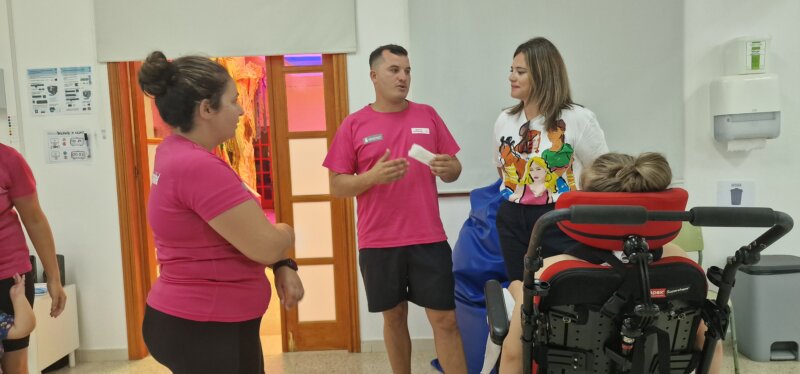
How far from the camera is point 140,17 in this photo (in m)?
3.35

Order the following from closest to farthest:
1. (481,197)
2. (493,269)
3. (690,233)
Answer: (493,269), (481,197), (690,233)

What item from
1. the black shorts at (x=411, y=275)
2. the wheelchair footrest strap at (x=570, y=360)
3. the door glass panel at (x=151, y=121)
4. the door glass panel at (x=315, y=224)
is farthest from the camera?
the door glass panel at (x=151, y=121)

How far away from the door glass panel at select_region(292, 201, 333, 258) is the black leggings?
220cm

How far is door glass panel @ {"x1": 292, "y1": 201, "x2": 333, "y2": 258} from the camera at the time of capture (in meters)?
3.55

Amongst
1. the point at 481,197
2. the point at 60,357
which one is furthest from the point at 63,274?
the point at 481,197

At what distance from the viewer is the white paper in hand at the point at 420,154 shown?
2.28m

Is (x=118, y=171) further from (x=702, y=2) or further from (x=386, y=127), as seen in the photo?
(x=702, y=2)

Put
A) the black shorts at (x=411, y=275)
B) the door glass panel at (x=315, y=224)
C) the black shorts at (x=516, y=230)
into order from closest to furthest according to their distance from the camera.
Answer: the black shorts at (x=516, y=230) < the black shorts at (x=411, y=275) < the door glass panel at (x=315, y=224)

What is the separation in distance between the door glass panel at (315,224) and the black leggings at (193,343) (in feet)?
7.21

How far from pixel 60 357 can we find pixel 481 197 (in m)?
2.70

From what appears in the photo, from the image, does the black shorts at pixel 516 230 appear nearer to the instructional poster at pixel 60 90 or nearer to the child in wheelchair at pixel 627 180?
the child in wheelchair at pixel 627 180

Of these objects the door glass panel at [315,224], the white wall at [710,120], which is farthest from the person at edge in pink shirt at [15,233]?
the white wall at [710,120]

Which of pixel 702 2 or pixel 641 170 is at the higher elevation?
pixel 702 2

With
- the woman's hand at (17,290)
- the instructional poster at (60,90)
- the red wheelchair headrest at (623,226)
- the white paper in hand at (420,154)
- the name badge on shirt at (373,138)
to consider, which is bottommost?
the woman's hand at (17,290)
